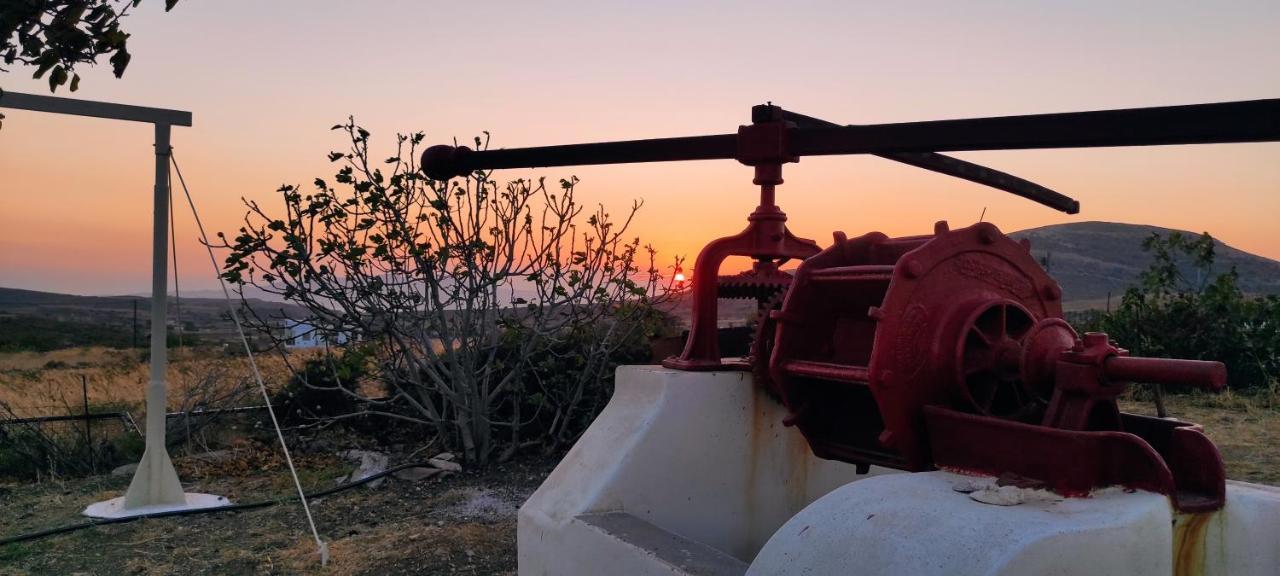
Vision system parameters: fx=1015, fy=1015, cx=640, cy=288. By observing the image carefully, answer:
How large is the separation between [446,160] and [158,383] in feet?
11.0

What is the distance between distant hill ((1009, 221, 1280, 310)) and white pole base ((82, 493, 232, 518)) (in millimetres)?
58388

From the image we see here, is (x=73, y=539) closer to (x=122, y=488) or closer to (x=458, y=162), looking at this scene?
(x=122, y=488)

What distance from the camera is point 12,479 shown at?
8703 millimetres

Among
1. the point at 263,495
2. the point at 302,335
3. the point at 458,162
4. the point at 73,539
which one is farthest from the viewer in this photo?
the point at 302,335

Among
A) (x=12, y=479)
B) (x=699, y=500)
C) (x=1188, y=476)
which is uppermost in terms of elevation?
(x=1188, y=476)

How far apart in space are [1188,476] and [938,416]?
0.68 meters

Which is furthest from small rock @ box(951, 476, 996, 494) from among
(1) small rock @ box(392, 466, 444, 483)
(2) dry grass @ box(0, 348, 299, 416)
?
(2) dry grass @ box(0, 348, 299, 416)

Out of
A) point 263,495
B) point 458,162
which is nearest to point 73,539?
point 263,495

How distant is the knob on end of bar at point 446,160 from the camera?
484cm

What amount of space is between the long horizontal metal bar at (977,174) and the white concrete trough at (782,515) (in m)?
1.07

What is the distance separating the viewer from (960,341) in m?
3.00

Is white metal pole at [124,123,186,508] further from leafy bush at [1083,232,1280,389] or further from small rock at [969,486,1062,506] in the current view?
leafy bush at [1083,232,1280,389]

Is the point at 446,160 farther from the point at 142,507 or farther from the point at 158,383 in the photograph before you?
the point at 142,507

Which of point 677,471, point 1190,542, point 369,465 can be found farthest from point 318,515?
point 1190,542
